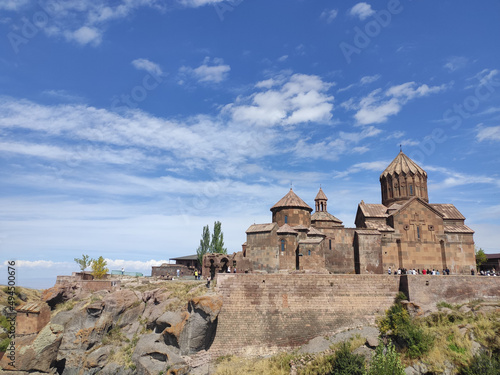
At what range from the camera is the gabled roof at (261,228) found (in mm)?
29859

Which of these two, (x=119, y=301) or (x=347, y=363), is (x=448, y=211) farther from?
(x=119, y=301)

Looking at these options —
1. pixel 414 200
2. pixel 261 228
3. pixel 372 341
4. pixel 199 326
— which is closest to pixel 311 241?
pixel 261 228

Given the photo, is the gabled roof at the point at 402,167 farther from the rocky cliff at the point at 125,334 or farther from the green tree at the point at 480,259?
the rocky cliff at the point at 125,334

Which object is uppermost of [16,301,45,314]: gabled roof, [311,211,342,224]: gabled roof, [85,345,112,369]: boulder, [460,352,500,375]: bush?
[311,211,342,224]: gabled roof

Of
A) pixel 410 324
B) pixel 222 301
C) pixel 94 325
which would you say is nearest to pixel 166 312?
pixel 222 301

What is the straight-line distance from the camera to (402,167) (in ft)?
116

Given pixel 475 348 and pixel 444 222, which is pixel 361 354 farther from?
pixel 444 222

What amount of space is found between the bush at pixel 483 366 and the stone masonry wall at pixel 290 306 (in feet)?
23.3

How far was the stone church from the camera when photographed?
29750 mm

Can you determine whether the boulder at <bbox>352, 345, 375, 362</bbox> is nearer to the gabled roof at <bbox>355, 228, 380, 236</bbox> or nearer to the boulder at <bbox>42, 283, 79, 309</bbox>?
the gabled roof at <bbox>355, 228, 380, 236</bbox>

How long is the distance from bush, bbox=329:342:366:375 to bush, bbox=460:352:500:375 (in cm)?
492

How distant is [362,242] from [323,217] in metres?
5.62

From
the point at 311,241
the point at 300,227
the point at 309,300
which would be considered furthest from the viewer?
the point at 300,227

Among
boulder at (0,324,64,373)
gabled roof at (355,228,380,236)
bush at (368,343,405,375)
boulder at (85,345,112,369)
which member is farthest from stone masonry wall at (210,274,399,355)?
boulder at (0,324,64,373)
